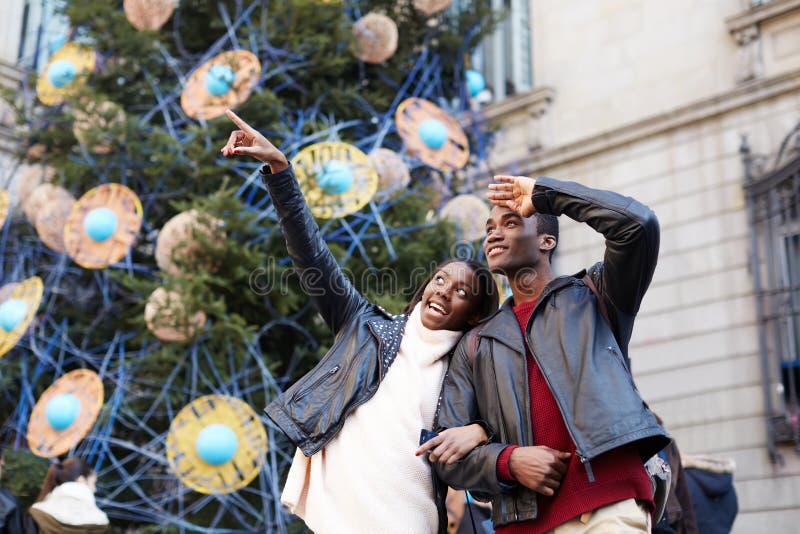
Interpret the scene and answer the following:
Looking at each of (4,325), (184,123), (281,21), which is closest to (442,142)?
(281,21)

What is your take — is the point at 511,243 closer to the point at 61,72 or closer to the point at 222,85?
the point at 222,85

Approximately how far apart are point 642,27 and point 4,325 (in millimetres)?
7965

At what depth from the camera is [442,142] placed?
311 inches

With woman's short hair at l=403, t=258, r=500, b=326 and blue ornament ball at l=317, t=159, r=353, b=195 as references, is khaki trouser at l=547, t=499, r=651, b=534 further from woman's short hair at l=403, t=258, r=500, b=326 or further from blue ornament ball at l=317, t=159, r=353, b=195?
blue ornament ball at l=317, t=159, r=353, b=195

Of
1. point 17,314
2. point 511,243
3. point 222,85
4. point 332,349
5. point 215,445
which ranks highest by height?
point 222,85

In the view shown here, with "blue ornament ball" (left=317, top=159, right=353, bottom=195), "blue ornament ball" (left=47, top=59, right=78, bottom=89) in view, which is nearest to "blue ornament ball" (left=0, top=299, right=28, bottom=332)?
"blue ornament ball" (left=47, top=59, right=78, bottom=89)

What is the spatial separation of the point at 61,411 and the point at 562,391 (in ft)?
17.9

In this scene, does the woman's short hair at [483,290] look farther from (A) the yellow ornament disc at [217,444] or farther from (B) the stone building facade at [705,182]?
(B) the stone building facade at [705,182]

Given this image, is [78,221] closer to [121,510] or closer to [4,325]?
[4,325]

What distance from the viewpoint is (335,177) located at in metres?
7.00

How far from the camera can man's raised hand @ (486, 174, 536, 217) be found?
9.86 ft

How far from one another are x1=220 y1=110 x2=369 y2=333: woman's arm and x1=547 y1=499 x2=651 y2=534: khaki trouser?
1314mm

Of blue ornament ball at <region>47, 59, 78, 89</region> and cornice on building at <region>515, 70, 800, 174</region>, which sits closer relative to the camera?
blue ornament ball at <region>47, 59, 78, 89</region>

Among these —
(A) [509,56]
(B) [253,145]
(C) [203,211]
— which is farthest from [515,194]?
(A) [509,56]
